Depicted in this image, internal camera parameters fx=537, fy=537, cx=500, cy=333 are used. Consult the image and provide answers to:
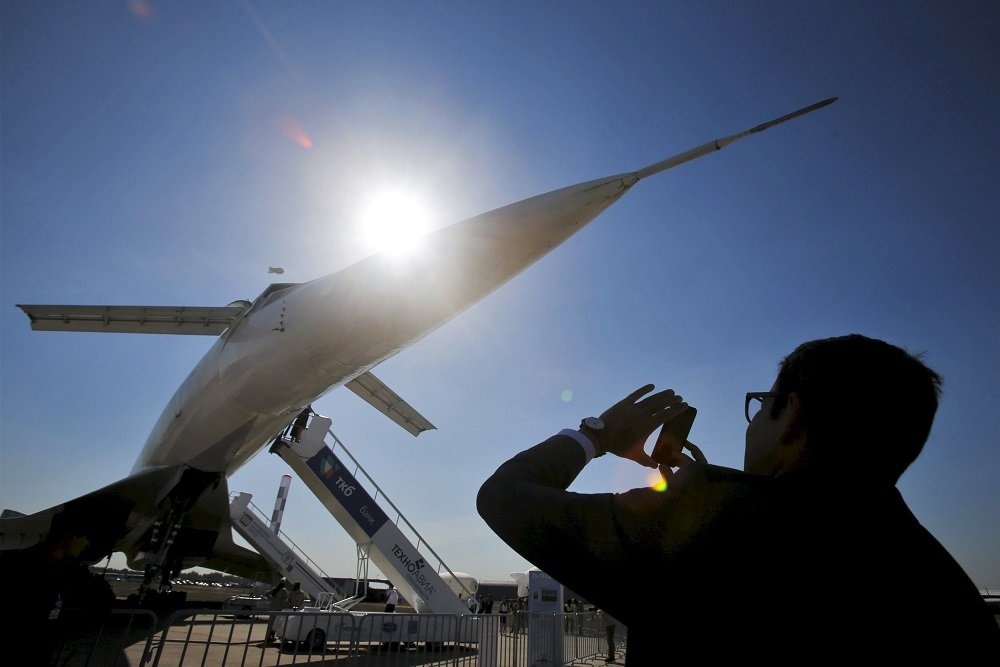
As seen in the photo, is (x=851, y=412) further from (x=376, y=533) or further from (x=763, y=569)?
(x=376, y=533)

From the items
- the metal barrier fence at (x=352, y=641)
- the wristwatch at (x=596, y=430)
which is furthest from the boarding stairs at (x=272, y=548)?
the wristwatch at (x=596, y=430)

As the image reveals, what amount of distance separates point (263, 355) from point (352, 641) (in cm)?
306

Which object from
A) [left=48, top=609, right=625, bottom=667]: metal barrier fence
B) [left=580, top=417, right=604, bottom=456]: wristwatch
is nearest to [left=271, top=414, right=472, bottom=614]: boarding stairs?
[left=48, top=609, right=625, bottom=667]: metal barrier fence

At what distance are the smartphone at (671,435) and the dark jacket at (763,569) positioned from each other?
39 centimetres

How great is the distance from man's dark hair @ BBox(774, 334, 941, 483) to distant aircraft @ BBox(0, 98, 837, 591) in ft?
8.30

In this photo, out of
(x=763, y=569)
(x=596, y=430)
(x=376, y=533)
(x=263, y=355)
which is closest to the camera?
(x=763, y=569)

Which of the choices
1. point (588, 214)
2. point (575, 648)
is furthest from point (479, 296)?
point (575, 648)

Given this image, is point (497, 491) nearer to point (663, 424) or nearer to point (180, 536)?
point (663, 424)

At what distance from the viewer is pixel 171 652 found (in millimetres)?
9695

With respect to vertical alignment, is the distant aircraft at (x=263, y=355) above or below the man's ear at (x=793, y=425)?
above

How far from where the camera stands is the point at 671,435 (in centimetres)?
146

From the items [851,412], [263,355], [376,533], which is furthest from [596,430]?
[376,533]

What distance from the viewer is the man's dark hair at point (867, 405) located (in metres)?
1.15

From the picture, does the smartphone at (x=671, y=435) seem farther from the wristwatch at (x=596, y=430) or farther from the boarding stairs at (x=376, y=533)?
the boarding stairs at (x=376, y=533)
